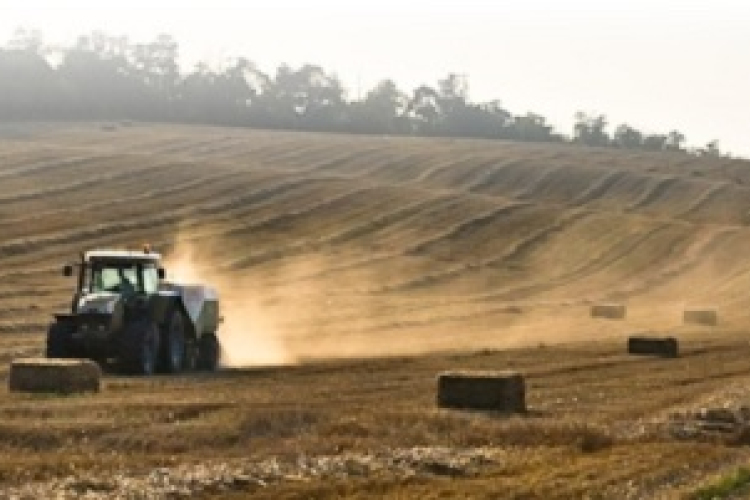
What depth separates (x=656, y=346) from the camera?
29.0 m

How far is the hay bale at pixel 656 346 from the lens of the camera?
2880cm

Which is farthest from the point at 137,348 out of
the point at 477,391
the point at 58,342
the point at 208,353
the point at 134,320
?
the point at 477,391

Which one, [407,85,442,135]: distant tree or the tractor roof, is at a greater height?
[407,85,442,135]: distant tree

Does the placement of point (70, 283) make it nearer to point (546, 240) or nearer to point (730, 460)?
point (546, 240)

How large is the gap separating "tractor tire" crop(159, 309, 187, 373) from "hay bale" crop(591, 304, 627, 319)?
1937 cm

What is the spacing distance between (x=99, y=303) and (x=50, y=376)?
178 inches

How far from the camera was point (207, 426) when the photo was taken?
51.4 feet

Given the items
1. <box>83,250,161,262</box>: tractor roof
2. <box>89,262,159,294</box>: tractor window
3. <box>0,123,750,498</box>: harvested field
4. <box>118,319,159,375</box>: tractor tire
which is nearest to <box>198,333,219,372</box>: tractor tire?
<box>0,123,750,498</box>: harvested field

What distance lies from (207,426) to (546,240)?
1662 inches

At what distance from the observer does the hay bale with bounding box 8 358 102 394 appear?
62.5 feet

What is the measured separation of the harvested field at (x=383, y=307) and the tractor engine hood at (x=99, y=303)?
1544 millimetres

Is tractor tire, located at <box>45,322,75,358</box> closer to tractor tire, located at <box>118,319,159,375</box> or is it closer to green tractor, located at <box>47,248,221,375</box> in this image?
green tractor, located at <box>47,248,221,375</box>

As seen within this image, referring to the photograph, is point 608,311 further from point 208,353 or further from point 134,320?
point 134,320

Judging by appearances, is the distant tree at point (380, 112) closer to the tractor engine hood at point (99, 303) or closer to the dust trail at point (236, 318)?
the dust trail at point (236, 318)
